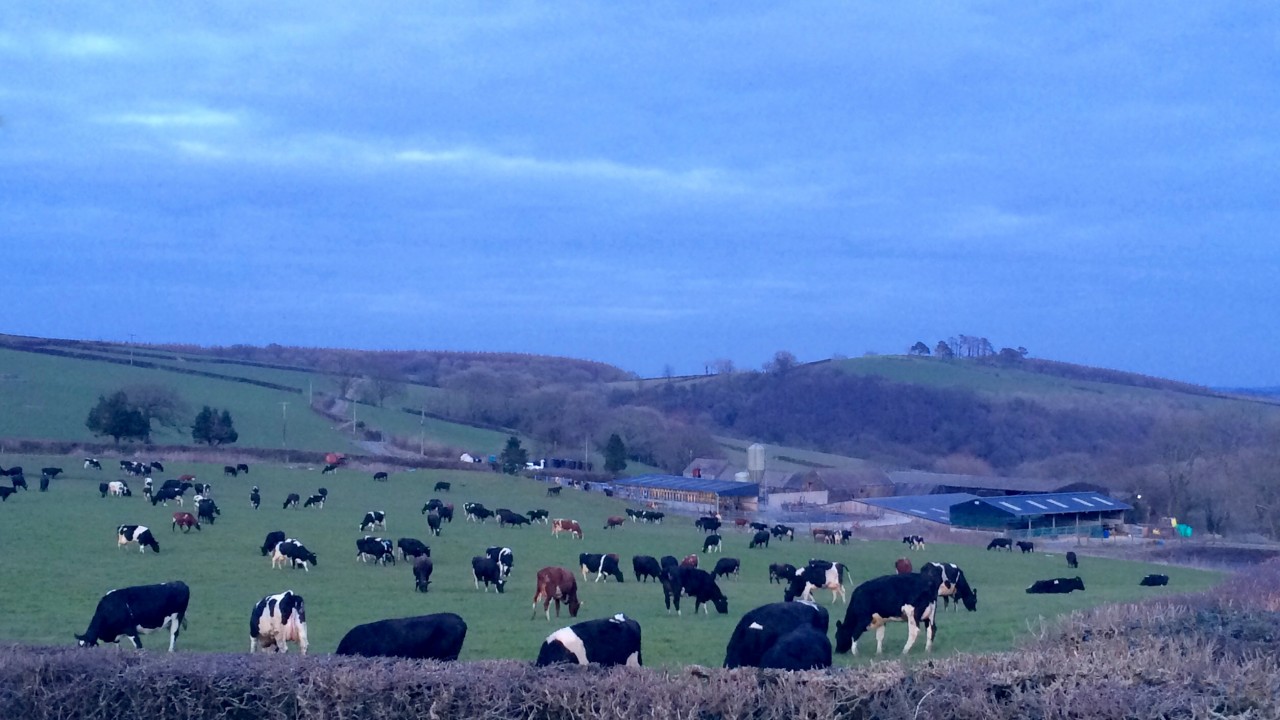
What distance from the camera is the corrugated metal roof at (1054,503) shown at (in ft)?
233

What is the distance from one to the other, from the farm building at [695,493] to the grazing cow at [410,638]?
203 feet

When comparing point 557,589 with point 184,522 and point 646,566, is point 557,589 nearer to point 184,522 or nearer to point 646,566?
point 646,566

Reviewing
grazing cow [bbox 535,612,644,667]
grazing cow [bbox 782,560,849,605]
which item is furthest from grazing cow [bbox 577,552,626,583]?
grazing cow [bbox 535,612,644,667]

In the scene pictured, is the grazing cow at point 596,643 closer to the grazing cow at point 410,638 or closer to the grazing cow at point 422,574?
the grazing cow at point 410,638

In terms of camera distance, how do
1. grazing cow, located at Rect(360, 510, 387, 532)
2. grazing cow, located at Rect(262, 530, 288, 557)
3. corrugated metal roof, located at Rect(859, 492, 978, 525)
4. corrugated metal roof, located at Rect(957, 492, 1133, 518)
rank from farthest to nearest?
corrugated metal roof, located at Rect(859, 492, 978, 525) < corrugated metal roof, located at Rect(957, 492, 1133, 518) < grazing cow, located at Rect(360, 510, 387, 532) < grazing cow, located at Rect(262, 530, 288, 557)

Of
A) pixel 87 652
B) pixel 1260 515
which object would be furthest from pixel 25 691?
pixel 1260 515

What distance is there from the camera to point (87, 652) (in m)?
9.36

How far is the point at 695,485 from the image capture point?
8212cm

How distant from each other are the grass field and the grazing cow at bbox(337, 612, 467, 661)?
2.73 m

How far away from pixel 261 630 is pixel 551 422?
90.5m

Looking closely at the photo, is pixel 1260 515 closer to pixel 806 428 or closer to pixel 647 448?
pixel 647 448

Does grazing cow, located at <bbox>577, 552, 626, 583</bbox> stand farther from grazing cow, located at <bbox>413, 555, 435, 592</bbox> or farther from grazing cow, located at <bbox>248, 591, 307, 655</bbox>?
grazing cow, located at <bbox>248, 591, 307, 655</bbox>

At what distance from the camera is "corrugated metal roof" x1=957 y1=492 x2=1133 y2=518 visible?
7094cm

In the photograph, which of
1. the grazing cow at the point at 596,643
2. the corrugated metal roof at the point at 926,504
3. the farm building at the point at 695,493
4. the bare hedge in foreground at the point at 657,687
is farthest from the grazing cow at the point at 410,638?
the corrugated metal roof at the point at 926,504
